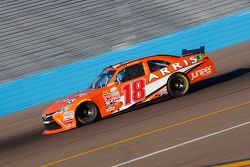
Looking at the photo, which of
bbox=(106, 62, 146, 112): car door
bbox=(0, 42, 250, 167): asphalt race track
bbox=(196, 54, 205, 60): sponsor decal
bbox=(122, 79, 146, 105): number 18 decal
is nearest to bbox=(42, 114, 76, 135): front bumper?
bbox=(0, 42, 250, 167): asphalt race track

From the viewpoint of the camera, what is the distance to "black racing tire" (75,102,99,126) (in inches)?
558

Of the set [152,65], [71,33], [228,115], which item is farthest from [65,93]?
[228,115]

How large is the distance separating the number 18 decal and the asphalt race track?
1.12ft

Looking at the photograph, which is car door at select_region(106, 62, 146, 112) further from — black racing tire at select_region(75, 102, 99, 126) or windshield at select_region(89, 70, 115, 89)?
black racing tire at select_region(75, 102, 99, 126)

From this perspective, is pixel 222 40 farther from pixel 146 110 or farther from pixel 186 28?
pixel 146 110

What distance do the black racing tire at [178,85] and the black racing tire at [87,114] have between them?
6.55 feet

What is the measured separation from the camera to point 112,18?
77.5 ft

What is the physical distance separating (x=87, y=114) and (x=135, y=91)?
131cm

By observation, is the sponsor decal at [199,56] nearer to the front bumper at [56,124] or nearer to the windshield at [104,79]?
the windshield at [104,79]

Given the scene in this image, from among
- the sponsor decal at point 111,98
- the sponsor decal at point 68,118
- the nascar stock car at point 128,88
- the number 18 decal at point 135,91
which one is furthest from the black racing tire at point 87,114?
the number 18 decal at point 135,91

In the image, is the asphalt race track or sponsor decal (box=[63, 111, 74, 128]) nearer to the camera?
the asphalt race track

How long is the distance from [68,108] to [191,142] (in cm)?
442

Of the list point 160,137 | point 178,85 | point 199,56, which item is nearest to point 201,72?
point 199,56

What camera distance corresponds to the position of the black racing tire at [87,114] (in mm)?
14172
